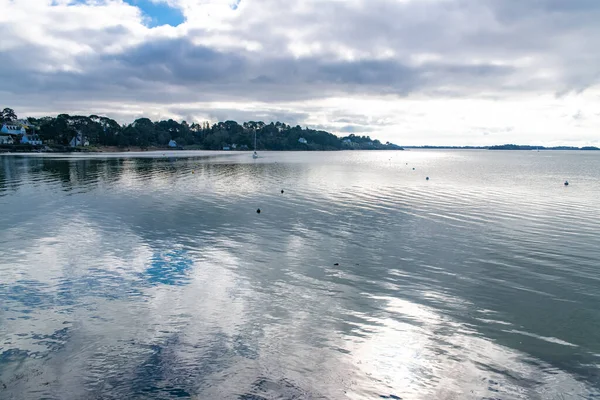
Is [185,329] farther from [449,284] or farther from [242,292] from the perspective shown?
[449,284]

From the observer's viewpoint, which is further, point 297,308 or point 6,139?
point 6,139

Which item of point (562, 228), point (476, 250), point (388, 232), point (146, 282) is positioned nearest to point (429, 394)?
point (146, 282)

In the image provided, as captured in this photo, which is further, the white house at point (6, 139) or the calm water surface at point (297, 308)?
the white house at point (6, 139)

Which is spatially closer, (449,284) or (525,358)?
(525,358)

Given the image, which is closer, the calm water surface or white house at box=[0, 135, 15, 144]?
the calm water surface

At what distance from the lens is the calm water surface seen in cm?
1087

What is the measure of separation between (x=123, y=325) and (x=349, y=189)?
152 ft

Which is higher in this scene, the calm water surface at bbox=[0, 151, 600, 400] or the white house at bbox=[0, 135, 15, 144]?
the white house at bbox=[0, 135, 15, 144]

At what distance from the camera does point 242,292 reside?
56.6 feet

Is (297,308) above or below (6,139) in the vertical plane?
below

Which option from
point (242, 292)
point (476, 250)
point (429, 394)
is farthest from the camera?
point (476, 250)

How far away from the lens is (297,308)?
615 inches

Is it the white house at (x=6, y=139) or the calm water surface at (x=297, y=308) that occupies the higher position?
the white house at (x=6, y=139)

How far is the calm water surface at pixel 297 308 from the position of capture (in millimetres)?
10867
